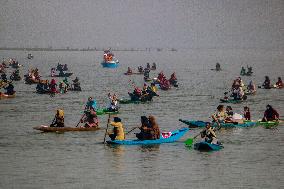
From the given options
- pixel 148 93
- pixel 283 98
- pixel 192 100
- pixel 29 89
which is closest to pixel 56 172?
pixel 148 93

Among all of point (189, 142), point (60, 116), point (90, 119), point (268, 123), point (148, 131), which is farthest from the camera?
point (268, 123)

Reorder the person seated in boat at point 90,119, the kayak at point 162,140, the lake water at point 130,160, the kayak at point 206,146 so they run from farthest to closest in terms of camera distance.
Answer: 1. the person seated in boat at point 90,119
2. the kayak at point 162,140
3. the kayak at point 206,146
4. the lake water at point 130,160

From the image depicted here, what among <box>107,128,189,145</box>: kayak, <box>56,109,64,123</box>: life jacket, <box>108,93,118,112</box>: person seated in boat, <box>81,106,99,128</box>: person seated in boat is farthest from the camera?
<box>108,93,118,112</box>: person seated in boat

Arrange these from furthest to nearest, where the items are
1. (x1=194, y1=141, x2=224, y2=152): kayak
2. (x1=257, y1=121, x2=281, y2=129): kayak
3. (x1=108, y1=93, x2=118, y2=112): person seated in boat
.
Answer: (x1=108, y1=93, x2=118, y2=112): person seated in boat
(x1=257, y1=121, x2=281, y2=129): kayak
(x1=194, y1=141, x2=224, y2=152): kayak

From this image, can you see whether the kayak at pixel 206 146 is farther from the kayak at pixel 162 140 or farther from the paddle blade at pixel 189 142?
the kayak at pixel 162 140

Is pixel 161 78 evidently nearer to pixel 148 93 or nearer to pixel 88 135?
pixel 148 93

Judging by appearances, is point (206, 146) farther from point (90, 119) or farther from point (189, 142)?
point (90, 119)

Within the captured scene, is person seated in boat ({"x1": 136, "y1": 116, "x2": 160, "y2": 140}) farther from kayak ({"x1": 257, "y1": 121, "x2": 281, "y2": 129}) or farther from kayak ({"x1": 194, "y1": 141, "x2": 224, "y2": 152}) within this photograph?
kayak ({"x1": 257, "y1": 121, "x2": 281, "y2": 129})

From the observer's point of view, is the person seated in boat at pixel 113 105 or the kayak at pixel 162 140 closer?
the kayak at pixel 162 140

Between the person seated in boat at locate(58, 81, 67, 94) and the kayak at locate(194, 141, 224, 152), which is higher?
the person seated in boat at locate(58, 81, 67, 94)

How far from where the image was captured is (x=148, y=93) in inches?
2785

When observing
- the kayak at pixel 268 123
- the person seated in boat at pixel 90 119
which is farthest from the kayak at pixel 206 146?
the kayak at pixel 268 123

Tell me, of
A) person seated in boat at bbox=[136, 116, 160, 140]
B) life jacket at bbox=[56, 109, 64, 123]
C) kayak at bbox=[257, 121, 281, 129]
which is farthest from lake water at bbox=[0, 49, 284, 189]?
life jacket at bbox=[56, 109, 64, 123]

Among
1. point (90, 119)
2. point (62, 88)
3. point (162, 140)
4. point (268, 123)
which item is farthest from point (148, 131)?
point (62, 88)
